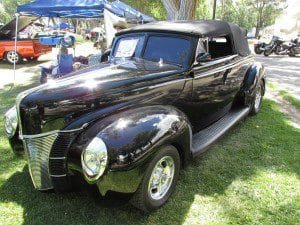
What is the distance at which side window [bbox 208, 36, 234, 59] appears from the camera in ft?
15.5

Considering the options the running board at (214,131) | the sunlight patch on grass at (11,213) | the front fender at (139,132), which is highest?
the front fender at (139,132)

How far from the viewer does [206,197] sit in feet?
12.0

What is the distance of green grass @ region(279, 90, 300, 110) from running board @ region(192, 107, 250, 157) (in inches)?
99.0

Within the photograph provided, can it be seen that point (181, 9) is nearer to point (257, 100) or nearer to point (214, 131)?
point (257, 100)

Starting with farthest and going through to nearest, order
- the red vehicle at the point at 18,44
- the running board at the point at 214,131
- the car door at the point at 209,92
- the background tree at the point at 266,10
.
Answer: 1. the background tree at the point at 266,10
2. the red vehicle at the point at 18,44
3. the car door at the point at 209,92
4. the running board at the point at 214,131

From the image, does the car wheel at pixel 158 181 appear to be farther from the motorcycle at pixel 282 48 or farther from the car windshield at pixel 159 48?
the motorcycle at pixel 282 48

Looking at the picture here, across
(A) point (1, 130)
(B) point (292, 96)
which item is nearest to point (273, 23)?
(B) point (292, 96)

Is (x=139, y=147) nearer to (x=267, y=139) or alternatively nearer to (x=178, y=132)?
(x=178, y=132)

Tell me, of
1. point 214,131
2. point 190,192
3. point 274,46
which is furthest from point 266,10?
point 190,192

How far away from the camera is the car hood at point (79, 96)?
3150mm

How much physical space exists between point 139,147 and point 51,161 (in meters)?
0.88

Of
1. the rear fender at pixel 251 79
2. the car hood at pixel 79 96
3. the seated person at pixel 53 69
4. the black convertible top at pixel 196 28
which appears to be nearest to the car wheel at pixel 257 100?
the rear fender at pixel 251 79

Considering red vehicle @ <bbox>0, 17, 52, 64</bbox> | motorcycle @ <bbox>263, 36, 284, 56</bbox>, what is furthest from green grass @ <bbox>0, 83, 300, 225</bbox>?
motorcycle @ <bbox>263, 36, 284, 56</bbox>

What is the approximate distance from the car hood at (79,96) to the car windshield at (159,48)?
440 millimetres
